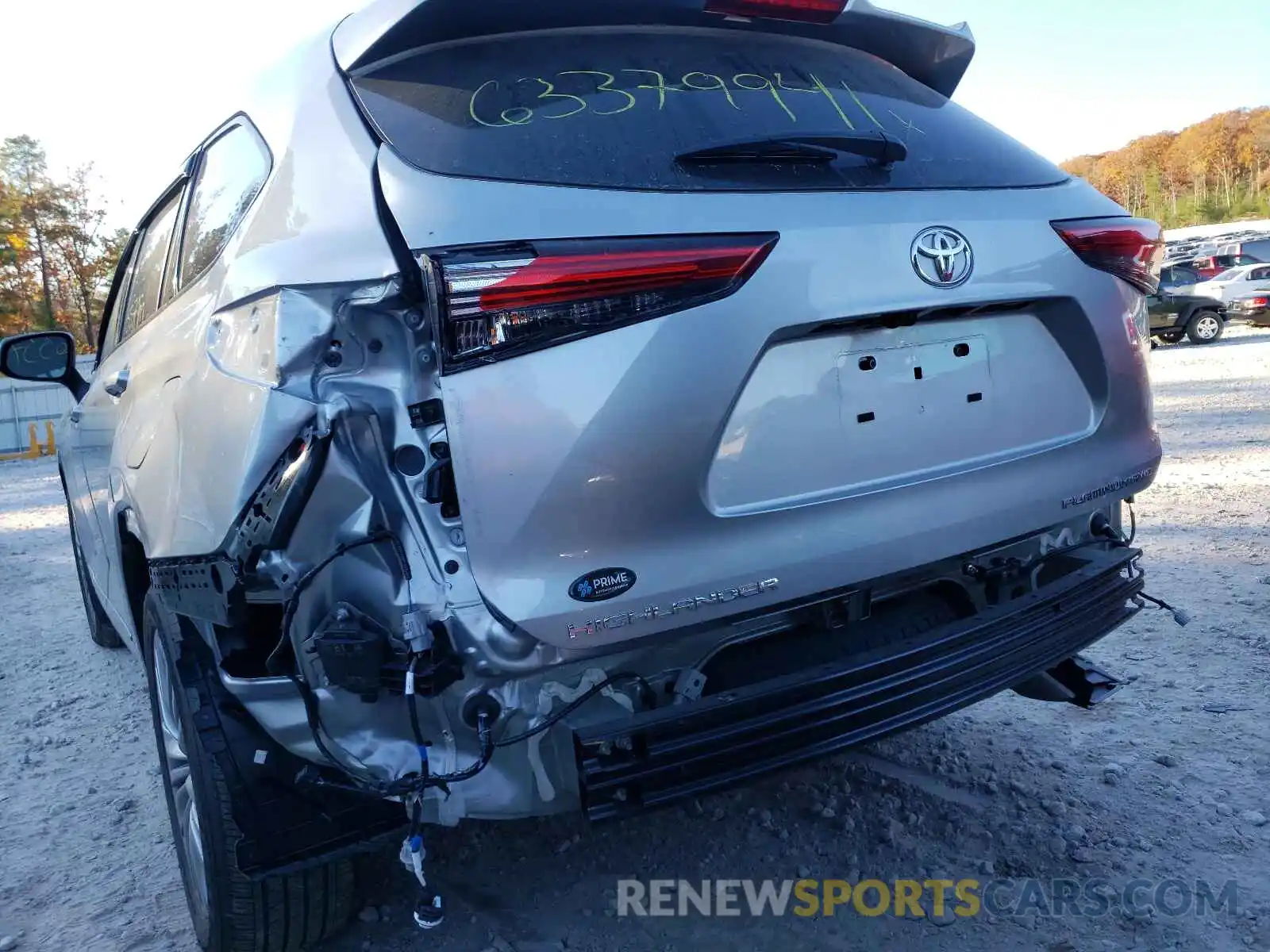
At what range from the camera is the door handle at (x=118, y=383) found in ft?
9.85

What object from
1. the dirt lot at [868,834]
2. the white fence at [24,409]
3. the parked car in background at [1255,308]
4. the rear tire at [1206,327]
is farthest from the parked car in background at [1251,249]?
the white fence at [24,409]

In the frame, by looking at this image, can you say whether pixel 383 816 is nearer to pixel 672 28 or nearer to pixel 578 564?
pixel 578 564

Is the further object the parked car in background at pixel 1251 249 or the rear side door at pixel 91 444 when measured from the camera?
the parked car in background at pixel 1251 249

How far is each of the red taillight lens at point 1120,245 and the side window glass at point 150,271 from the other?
2580 millimetres

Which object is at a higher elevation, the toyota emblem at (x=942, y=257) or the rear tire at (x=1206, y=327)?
A: the toyota emblem at (x=942, y=257)

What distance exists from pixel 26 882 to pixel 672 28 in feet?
9.64

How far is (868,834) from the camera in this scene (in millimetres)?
2689

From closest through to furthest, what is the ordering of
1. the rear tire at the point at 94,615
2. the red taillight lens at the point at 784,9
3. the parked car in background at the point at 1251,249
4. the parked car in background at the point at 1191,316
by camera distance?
the red taillight lens at the point at 784,9, the rear tire at the point at 94,615, the parked car in background at the point at 1191,316, the parked car in background at the point at 1251,249

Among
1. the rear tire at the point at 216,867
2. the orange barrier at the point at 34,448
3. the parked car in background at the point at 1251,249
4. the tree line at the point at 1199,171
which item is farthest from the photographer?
the tree line at the point at 1199,171

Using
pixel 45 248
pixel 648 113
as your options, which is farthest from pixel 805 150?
pixel 45 248

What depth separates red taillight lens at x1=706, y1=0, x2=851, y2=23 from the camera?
2.19 metres

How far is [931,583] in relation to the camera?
218 centimetres

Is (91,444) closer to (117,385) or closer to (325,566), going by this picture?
(117,385)

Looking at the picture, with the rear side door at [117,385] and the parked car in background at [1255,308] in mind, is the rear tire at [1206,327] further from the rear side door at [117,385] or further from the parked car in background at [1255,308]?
the rear side door at [117,385]
